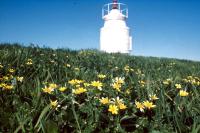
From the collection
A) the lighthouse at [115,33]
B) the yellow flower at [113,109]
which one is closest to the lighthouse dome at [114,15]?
the lighthouse at [115,33]

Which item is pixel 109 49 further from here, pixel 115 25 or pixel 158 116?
pixel 158 116

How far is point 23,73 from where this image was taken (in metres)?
3.21

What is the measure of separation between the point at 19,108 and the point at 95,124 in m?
0.51

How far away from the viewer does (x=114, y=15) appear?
82.4ft

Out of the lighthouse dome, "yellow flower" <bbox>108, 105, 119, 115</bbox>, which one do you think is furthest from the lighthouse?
"yellow flower" <bbox>108, 105, 119, 115</bbox>

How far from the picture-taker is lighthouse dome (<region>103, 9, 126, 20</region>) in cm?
2505

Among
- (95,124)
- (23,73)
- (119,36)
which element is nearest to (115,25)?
(119,36)

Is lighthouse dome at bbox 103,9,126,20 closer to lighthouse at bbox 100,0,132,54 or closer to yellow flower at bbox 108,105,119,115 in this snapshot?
lighthouse at bbox 100,0,132,54

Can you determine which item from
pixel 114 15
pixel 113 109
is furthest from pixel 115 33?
pixel 113 109

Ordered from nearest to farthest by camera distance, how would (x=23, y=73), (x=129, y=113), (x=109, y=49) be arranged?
(x=129, y=113), (x=23, y=73), (x=109, y=49)

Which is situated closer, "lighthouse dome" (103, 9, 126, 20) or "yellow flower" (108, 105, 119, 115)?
"yellow flower" (108, 105, 119, 115)

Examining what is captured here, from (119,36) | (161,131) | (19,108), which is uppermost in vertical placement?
(119,36)

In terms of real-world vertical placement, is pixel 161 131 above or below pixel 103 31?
below

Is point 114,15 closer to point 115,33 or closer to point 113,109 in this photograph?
point 115,33
